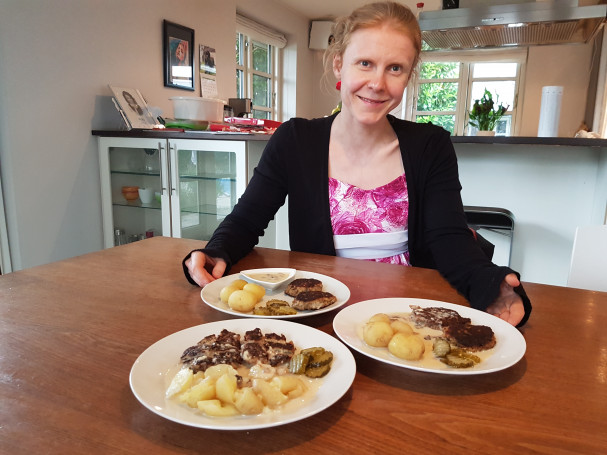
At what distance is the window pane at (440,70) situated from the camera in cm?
651

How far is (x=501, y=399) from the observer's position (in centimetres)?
51

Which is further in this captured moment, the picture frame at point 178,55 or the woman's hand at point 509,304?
the picture frame at point 178,55

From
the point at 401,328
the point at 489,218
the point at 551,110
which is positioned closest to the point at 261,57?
the point at 551,110

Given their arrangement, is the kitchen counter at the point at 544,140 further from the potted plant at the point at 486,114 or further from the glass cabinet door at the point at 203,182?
the glass cabinet door at the point at 203,182

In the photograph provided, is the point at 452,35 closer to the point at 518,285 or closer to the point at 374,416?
the point at 518,285

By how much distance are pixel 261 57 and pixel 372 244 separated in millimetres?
4999

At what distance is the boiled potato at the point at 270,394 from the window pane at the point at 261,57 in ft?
17.7

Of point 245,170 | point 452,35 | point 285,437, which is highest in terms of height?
point 452,35

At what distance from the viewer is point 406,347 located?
1.85 feet

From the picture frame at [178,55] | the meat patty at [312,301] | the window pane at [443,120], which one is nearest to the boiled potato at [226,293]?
the meat patty at [312,301]

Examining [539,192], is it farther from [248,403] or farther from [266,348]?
[248,403]

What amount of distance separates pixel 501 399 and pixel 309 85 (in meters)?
6.34

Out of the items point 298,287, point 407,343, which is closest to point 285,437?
point 407,343

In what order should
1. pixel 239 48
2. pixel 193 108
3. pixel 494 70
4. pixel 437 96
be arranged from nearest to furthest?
pixel 193 108
pixel 239 48
pixel 494 70
pixel 437 96
